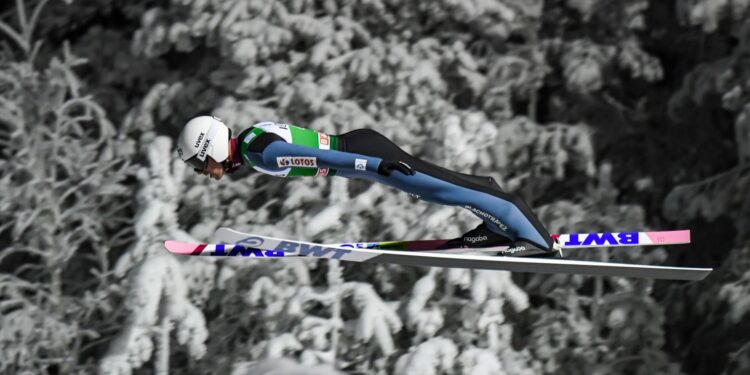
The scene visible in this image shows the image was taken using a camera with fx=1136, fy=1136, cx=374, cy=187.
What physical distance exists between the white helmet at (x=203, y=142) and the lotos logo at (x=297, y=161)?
1.13 feet

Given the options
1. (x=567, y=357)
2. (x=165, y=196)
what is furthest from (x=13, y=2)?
(x=567, y=357)

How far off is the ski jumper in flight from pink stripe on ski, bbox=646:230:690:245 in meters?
0.94

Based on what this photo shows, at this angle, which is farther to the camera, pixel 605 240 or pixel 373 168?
pixel 605 240

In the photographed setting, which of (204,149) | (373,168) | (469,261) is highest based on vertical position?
(204,149)

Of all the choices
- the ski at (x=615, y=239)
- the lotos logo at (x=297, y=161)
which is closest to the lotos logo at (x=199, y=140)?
the lotos logo at (x=297, y=161)

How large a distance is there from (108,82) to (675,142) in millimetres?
6297

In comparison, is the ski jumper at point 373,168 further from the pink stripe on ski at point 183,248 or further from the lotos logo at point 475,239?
the pink stripe on ski at point 183,248

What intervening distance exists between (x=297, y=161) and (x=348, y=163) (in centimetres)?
28

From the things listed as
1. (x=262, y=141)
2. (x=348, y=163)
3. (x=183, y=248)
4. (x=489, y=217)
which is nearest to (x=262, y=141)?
(x=262, y=141)

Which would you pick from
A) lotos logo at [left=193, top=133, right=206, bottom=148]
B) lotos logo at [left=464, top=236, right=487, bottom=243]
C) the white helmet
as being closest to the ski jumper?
the white helmet

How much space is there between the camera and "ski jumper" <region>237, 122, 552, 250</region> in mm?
6164

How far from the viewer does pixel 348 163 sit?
20.3 ft

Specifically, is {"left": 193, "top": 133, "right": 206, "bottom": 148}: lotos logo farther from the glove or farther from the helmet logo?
the glove

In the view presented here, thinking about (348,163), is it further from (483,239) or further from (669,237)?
(669,237)
